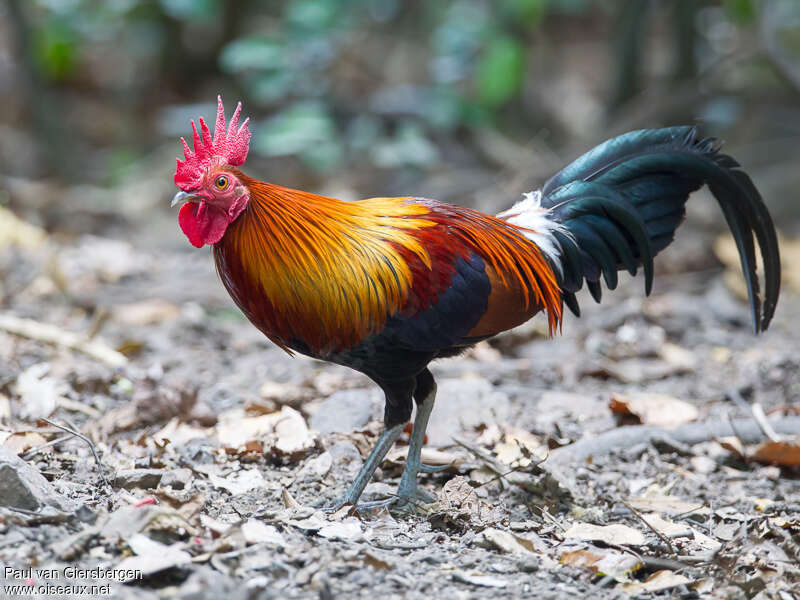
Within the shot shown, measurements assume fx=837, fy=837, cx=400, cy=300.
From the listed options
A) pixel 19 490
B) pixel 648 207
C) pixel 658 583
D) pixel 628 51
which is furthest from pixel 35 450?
pixel 628 51

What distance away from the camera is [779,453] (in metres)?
4.21

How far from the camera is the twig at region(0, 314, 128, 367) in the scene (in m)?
5.20

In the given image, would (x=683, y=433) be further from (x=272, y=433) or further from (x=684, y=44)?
(x=684, y=44)

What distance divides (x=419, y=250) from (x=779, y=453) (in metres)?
2.19

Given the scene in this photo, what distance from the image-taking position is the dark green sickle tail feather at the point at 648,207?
3.86 metres

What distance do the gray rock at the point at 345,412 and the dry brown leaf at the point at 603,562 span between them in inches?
67.2

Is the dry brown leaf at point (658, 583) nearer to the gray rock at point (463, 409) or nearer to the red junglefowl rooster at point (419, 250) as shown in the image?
the red junglefowl rooster at point (419, 250)

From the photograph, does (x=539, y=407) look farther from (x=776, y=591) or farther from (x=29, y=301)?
(x=29, y=301)

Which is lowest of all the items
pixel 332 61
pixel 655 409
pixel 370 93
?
pixel 655 409

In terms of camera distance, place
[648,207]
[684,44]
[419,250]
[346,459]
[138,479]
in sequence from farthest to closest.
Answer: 1. [684,44]
2. [346,459]
3. [648,207]
4. [419,250]
5. [138,479]

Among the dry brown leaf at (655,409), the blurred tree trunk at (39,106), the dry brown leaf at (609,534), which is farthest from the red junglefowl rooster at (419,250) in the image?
the blurred tree trunk at (39,106)

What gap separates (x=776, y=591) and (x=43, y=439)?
10.1 feet

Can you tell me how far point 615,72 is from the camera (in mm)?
9953

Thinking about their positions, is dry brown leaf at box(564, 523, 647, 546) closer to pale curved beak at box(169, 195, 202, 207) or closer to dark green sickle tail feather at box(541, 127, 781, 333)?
dark green sickle tail feather at box(541, 127, 781, 333)
